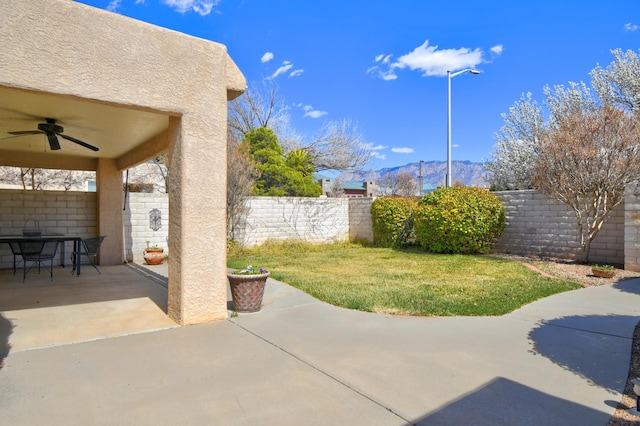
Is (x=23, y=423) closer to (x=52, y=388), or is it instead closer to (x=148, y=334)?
(x=52, y=388)

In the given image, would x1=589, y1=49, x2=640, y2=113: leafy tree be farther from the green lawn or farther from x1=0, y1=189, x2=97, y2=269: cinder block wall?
x1=0, y1=189, x2=97, y2=269: cinder block wall

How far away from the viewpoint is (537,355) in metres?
4.14

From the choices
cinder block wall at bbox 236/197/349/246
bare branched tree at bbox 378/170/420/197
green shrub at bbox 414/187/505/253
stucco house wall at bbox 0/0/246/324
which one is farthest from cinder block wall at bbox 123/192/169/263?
bare branched tree at bbox 378/170/420/197

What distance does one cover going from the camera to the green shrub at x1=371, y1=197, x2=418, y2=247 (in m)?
15.1

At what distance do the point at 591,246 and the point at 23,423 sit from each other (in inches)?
486

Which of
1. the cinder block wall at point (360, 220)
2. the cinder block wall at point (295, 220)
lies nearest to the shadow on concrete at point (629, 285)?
the cinder block wall at point (360, 220)

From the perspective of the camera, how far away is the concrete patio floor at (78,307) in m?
4.82

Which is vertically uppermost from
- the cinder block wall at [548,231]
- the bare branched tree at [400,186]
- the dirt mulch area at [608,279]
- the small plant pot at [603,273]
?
the bare branched tree at [400,186]

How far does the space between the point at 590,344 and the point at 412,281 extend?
4008 millimetres

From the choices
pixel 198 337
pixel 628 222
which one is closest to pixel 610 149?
pixel 628 222

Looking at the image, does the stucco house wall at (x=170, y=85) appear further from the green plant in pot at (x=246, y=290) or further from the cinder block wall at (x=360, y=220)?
the cinder block wall at (x=360, y=220)

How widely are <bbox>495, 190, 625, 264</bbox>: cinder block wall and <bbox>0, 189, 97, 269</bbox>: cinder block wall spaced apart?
502 inches

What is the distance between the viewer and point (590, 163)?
374 inches

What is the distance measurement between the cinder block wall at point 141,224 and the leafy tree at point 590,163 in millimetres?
11109
